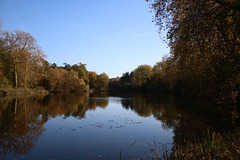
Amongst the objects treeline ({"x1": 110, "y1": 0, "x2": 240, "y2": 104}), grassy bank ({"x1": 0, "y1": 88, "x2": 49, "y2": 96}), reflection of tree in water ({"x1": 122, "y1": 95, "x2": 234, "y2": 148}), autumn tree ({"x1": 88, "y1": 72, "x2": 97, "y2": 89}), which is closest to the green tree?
autumn tree ({"x1": 88, "y1": 72, "x2": 97, "y2": 89})

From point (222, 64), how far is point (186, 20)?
2.45m

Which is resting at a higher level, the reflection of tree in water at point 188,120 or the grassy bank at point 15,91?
the grassy bank at point 15,91

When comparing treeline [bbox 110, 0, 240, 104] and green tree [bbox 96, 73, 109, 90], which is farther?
green tree [bbox 96, 73, 109, 90]

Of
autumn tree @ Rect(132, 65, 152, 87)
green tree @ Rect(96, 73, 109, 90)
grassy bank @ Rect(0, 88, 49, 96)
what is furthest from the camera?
green tree @ Rect(96, 73, 109, 90)

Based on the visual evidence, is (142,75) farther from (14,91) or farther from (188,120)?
(188,120)

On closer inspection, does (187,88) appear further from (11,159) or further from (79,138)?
(11,159)

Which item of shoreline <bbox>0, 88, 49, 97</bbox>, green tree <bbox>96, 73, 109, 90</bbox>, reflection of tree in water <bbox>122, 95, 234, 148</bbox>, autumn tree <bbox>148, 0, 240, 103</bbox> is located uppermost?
green tree <bbox>96, 73, 109, 90</bbox>

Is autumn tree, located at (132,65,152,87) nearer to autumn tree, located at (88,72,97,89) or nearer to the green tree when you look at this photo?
the green tree

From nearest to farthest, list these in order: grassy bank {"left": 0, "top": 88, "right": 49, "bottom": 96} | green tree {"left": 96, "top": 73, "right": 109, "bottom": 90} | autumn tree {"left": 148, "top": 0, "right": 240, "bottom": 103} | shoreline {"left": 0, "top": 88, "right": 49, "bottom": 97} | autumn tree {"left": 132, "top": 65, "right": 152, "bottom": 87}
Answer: autumn tree {"left": 148, "top": 0, "right": 240, "bottom": 103} < shoreline {"left": 0, "top": 88, "right": 49, "bottom": 97} < grassy bank {"left": 0, "top": 88, "right": 49, "bottom": 96} < autumn tree {"left": 132, "top": 65, "right": 152, "bottom": 87} < green tree {"left": 96, "top": 73, "right": 109, "bottom": 90}

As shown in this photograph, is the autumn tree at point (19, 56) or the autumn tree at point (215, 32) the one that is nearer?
the autumn tree at point (215, 32)

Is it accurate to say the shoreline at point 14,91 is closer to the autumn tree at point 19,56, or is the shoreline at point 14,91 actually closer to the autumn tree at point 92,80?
the autumn tree at point 19,56

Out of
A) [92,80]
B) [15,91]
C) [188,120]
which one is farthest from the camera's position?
[92,80]

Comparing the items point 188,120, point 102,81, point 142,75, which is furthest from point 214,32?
point 102,81

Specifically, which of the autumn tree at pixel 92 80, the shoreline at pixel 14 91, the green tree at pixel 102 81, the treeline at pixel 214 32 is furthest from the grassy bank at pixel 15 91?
the green tree at pixel 102 81
